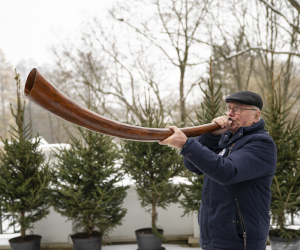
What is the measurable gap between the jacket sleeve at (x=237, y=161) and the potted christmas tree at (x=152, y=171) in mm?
3379

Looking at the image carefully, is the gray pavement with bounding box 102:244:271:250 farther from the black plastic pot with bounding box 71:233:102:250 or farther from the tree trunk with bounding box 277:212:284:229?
the tree trunk with bounding box 277:212:284:229

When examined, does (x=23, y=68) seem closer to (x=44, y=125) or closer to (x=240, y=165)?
(x=44, y=125)

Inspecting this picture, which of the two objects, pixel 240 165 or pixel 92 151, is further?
pixel 92 151

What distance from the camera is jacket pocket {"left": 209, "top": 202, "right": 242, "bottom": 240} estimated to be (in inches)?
70.1

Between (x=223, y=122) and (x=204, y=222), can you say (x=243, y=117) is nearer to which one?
(x=223, y=122)

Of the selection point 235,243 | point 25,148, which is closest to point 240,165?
point 235,243

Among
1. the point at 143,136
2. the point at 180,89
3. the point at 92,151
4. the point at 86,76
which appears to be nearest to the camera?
the point at 143,136

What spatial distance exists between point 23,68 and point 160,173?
15.2m

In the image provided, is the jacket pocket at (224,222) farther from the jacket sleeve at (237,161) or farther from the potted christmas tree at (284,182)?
the potted christmas tree at (284,182)

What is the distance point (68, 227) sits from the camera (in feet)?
19.0

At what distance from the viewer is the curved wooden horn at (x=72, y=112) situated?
121 centimetres

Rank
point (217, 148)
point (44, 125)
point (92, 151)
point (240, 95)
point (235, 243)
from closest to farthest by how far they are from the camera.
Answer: point (235, 243), point (240, 95), point (217, 148), point (92, 151), point (44, 125)

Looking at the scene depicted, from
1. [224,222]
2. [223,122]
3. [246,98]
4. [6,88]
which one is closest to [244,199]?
[224,222]

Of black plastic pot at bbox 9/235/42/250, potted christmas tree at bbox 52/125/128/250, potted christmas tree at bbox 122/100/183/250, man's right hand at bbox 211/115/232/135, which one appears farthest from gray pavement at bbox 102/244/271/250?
man's right hand at bbox 211/115/232/135
